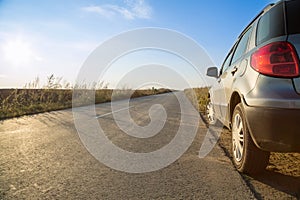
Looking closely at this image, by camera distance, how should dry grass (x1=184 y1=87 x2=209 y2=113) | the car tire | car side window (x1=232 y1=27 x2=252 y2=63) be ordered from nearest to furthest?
1. the car tire
2. car side window (x1=232 y1=27 x2=252 y2=63)
3. dry grass (x1=184 y1=87 x2=209 y2=113)

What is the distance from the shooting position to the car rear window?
7.62ft

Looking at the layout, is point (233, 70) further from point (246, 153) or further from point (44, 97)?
point (44, 97)

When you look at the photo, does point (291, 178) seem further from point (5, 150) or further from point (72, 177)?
point (5, 150)

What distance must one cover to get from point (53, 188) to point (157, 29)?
254 inches

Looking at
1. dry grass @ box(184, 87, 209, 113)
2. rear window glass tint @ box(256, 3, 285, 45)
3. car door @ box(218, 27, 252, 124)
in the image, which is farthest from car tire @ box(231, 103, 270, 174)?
dry grass @ box(184, 87, 209, 113)

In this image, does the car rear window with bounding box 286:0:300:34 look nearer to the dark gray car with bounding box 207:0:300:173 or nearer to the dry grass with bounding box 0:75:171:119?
the dark gray car with bounding box 207:0:300:173

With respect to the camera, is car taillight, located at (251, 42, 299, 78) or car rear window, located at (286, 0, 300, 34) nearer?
car taillight, located at (251, 42, 299, 78)

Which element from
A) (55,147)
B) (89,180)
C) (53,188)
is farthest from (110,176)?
(55,147)

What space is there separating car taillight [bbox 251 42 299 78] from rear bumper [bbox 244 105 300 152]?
336 millimetres

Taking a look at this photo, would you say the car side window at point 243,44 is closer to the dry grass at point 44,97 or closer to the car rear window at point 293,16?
the car rear window at point 293,16

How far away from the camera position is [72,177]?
277 cm

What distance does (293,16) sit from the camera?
2.39 meters

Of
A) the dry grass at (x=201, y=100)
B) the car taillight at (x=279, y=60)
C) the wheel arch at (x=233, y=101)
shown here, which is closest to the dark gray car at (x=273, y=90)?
the car taillight at (x=279, y=60)

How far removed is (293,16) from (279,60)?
0.49 m
